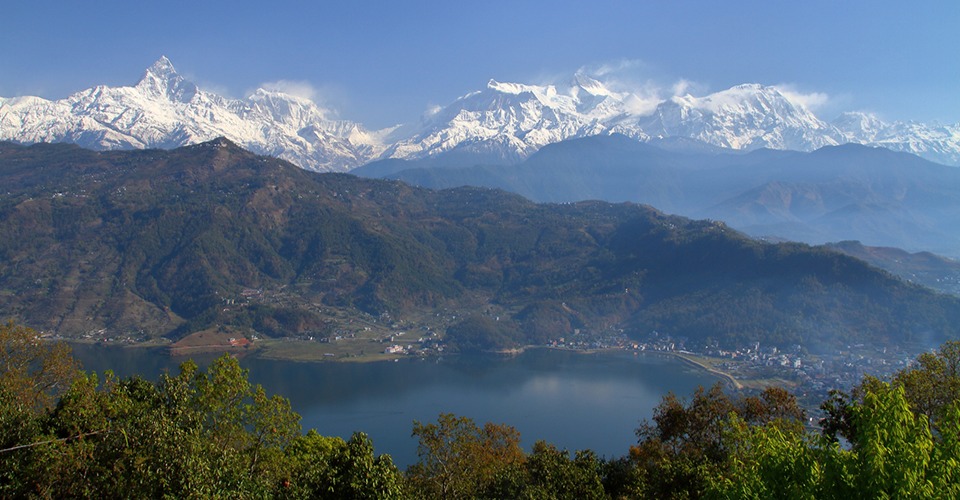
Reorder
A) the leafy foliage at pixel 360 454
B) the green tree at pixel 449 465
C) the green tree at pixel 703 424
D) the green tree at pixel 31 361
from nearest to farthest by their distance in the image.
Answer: the leafy foliage at pixel 360 454
the green tree at pixel 31 361
the green tree at pixel 449 465
the green tree at pixel 703 424

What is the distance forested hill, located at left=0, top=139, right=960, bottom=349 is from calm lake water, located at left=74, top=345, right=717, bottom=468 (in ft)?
43.4

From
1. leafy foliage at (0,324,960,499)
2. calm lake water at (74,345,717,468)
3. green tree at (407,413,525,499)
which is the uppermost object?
leafy foliage at (0,324,960,499)

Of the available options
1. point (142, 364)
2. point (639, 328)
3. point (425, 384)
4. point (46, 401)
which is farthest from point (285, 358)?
point (46, 401)

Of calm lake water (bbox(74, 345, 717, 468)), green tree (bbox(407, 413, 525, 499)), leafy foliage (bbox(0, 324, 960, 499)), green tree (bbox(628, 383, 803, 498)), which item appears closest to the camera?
leafy foliage (bbox(0, 324, 960, 499))

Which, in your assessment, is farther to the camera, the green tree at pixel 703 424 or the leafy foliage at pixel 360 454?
the green tree at pixel 703 424

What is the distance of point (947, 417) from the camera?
29.6 ft

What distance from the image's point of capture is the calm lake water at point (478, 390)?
5506 cm

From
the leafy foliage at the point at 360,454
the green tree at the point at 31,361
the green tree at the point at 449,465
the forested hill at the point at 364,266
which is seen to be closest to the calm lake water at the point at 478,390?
the forested hill at the point at 364,266

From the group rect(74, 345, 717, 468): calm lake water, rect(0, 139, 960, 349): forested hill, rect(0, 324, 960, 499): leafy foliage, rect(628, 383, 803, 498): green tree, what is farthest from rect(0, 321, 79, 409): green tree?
rect(0, 139, 960, 349): forested hill

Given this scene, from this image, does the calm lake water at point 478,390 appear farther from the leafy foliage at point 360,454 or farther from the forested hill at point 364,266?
the leafy foliage at point 360,454

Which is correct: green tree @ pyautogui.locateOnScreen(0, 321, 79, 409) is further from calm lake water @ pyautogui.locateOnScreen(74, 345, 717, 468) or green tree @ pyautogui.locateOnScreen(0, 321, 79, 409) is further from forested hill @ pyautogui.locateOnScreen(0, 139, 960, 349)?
forested hill @ pyautogui.locateOnScreen(0, 139, 960, 349)

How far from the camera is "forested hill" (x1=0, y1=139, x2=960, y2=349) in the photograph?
94.8 meters

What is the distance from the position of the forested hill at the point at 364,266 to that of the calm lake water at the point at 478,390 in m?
13.2

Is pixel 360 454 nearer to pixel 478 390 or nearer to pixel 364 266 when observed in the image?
pixel 478 390
